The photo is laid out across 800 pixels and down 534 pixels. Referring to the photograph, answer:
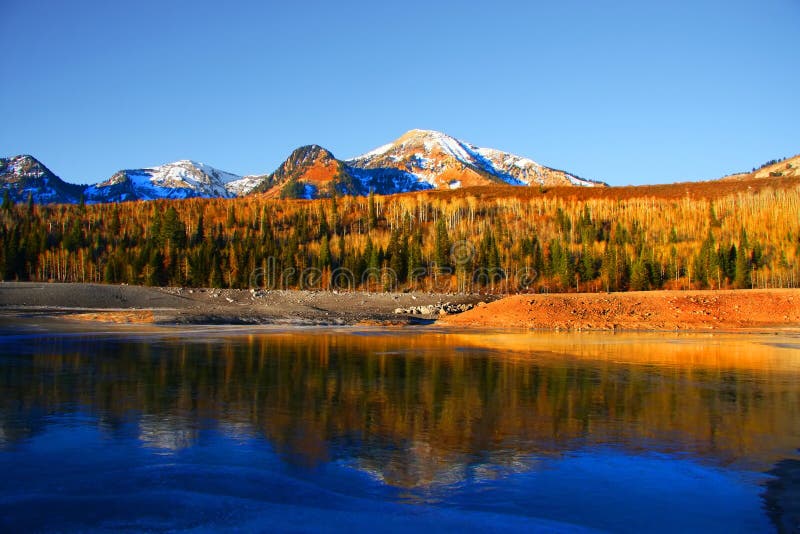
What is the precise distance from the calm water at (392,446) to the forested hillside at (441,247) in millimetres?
62466

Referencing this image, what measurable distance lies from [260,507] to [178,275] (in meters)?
82.2

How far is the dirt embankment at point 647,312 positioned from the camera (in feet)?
155

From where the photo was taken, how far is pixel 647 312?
49312 mm

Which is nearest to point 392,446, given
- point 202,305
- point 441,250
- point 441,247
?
point 202,305

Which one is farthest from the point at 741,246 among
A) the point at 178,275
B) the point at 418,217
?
the point at 178,275

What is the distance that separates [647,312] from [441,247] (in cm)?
4590

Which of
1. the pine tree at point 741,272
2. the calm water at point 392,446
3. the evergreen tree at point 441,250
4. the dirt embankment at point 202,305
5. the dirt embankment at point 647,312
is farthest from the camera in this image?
the evergreen tree at point 441,250

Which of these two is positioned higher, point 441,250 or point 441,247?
point 441,247

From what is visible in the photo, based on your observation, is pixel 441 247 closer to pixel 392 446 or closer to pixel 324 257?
pixel 324 257

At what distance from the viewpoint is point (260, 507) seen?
8078 millimetres

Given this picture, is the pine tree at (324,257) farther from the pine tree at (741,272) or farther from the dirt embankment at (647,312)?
the pine tree at (741,272)

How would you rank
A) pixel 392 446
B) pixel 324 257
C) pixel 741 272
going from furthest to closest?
pixel 324 257 < pixel 741 272 < pixel 392 446

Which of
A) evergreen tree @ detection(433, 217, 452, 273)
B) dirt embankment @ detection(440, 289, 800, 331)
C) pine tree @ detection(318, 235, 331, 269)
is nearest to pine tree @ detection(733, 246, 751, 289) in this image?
dirt embankment @ detection(440, 289, 800, 331)

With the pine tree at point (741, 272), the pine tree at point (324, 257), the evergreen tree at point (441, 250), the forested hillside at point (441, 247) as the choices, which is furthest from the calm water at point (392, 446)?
the evergreen tree at point (441, 250)
